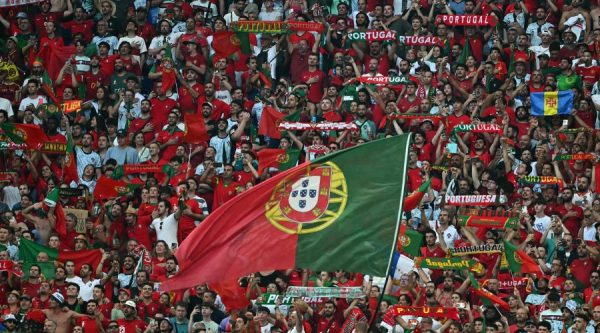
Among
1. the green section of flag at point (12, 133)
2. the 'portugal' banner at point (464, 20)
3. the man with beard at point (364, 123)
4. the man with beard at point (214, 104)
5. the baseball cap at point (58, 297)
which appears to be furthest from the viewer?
the 'portugal' banner at point (464, 20)

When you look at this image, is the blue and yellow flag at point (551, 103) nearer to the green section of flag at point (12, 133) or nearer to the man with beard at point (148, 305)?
the man with beard at point (148, 305)

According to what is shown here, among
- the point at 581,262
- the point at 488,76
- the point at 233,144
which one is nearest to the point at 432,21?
the point at 488,76

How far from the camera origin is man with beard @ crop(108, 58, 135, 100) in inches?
1214

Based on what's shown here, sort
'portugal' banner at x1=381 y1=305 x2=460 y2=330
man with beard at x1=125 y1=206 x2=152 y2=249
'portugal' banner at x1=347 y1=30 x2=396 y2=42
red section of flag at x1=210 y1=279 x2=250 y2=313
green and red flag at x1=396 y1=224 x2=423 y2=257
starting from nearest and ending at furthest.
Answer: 'portugal' banner at x1=381 y1=305 x2=460 y2=330 → red section of flag at x1=210 y1=279 x2=250 y2=313 → green and red flag at x1=396 y1=224 x2=423 y2=257 → man with beard at x1=125 y1=206 x2=152 y2=249 → 'portugal' banner at x1=347 y1=30 x2=396 y2=42

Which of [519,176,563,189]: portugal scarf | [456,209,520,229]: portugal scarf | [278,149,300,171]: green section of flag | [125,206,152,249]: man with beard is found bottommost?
[125,206,152,249]: man with beard

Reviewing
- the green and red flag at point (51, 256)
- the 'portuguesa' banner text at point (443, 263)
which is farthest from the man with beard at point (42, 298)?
the 'portuguesa' banner text at point (443, 263)

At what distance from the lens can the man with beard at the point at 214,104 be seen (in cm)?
2981

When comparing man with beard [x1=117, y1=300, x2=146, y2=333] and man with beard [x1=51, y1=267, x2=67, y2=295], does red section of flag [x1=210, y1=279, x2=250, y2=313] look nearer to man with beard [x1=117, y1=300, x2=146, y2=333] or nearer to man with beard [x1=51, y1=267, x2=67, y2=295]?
man with beard [x1=117, y1=300, x2=146, y2=333]

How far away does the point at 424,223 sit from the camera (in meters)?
26.8

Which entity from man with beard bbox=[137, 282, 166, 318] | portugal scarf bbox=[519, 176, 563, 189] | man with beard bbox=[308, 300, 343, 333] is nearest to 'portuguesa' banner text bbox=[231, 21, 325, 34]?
portugal scarf bbox=[519, 176, 563, 189]

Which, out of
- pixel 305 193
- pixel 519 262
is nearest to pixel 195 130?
pixel 519 262

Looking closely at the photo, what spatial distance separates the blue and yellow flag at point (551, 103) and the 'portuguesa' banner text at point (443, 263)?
449 centimetres

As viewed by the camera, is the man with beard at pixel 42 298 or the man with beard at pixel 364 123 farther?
the man with beard at pixel 364 123

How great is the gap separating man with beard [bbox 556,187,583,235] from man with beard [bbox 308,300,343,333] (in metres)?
3.78
